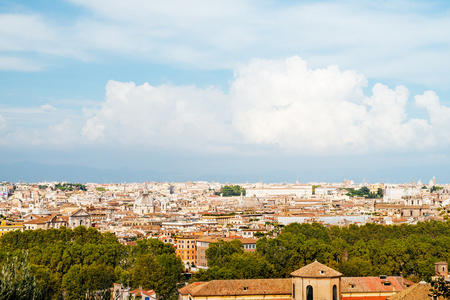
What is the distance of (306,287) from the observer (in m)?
33.0

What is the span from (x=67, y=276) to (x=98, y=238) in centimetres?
2192

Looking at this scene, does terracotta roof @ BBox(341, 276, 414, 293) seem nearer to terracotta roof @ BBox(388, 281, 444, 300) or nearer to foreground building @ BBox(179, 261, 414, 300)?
foreground building @ BBox(179, 261, 414, 300)

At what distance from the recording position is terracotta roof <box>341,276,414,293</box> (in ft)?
121

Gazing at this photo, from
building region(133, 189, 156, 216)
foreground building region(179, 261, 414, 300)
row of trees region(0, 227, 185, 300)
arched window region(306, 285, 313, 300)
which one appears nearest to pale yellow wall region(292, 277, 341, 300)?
foreground building region(179, 261, 414, 300)

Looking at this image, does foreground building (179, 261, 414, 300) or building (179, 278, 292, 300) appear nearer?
foreground building (179, 261, 414, 300)

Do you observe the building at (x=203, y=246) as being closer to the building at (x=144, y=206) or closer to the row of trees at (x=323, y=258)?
the row of trees at (x=323, y=258)

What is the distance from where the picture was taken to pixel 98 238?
6488cm

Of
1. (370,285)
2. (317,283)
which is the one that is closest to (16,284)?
(317,283)

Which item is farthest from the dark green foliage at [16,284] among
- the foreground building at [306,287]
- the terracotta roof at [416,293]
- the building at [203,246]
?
the building at [203,246]

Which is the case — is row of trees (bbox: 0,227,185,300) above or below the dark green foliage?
below

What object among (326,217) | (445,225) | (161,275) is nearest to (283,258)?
(161,275)

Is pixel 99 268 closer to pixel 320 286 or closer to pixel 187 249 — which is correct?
pixel 320 286

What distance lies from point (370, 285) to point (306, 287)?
6015 millimetres

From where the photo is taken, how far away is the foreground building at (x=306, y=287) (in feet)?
108
